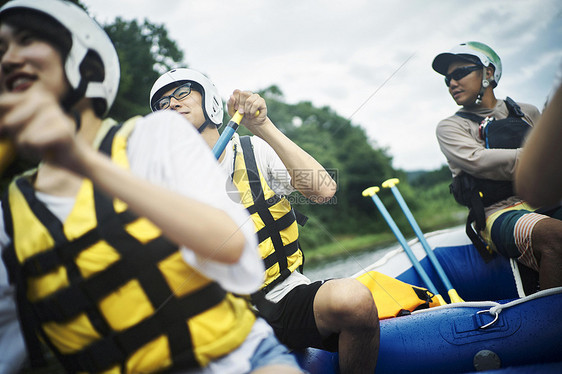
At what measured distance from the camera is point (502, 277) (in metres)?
2.23

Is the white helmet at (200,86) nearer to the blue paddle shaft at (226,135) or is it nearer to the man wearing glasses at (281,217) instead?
the man wearing glasses at (281,217)

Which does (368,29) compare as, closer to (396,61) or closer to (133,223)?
(396,61)

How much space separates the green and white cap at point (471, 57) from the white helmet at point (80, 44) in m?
1.25

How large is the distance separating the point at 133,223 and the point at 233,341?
1.09 ft

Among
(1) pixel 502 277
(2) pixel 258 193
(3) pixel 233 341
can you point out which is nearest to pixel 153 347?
(3) pixel 233 341

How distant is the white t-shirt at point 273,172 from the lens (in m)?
1.48

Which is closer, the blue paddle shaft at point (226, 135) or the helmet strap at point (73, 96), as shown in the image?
the helmet strap at point (73, 96)

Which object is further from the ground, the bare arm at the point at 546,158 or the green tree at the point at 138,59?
the green tree at the point at 138,59

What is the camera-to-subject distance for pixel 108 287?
2.15 feet

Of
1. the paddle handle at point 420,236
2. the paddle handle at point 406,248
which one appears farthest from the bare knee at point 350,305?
the paddle handle at point 420,236

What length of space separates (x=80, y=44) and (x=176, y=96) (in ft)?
2.44

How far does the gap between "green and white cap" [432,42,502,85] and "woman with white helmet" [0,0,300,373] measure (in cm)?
118

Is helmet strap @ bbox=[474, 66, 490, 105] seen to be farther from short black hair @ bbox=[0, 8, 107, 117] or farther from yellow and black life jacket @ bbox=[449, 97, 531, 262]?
short black hair @ bbox=[0, 8, 107, 117]

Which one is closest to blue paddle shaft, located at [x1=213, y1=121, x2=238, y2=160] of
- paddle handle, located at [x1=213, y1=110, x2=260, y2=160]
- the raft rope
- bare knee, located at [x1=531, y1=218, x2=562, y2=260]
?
paddle handle, located at [x1=213, y1=110, x2=260, y2=160]
